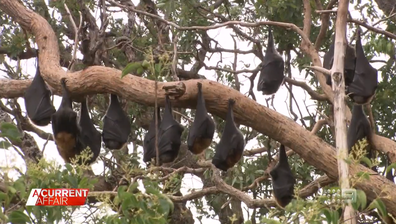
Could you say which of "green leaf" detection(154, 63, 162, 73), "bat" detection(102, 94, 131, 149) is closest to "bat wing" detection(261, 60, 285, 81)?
"bat" detection(102, 94, 131, 149)

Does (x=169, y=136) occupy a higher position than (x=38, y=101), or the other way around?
(x=38, y=101)

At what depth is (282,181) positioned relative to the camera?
239 inches

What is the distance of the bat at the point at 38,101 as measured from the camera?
5480mm

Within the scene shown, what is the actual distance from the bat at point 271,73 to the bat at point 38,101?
A: 197cm

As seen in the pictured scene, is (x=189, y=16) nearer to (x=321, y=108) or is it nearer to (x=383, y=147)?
(x=321, y=108)

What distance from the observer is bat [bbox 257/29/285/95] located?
684 centimetres

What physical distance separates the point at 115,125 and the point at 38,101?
662 millimetres

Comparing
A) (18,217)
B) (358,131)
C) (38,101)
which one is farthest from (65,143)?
(18,217)

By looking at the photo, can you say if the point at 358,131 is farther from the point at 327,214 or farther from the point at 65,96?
the point at 327,214

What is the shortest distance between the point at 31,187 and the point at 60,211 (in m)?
0.17

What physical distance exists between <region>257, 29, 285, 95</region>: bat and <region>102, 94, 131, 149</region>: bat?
1.45 metres

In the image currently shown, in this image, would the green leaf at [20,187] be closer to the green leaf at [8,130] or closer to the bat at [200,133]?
the green leaf at [8,130]

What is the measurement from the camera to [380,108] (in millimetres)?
8102

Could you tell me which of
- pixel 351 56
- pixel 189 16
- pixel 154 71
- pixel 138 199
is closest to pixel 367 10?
pixel 189 16
